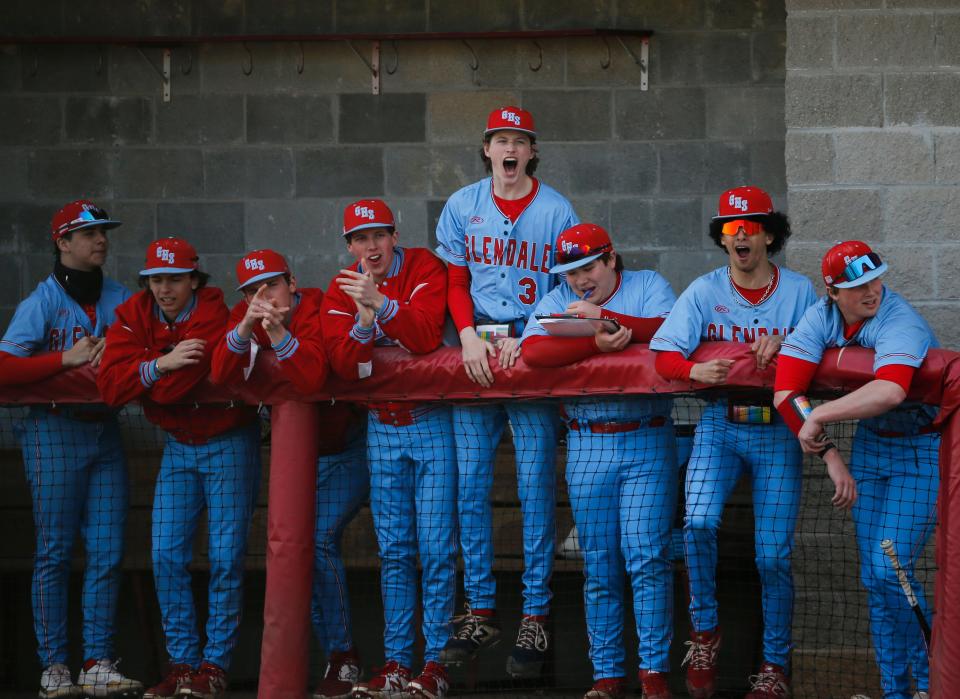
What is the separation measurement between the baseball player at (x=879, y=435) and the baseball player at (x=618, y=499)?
60cm

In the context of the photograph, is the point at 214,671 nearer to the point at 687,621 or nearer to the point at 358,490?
the point at 358,490

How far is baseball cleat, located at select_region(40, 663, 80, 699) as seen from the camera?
502 cm

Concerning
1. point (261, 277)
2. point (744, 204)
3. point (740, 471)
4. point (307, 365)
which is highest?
point (744, 204)

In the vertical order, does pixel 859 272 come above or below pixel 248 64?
below

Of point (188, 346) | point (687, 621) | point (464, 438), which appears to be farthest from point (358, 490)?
point (687, 621)

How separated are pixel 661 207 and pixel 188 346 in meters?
3.99

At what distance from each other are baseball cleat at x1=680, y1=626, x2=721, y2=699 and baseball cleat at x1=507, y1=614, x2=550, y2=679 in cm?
53

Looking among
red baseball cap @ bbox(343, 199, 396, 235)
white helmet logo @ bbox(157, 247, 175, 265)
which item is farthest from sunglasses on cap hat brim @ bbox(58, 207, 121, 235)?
red baseball cap @ bbox(343, 199, 396, 235)

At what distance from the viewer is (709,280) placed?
4.90m

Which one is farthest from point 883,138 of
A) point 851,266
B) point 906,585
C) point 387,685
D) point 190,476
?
point 190,476

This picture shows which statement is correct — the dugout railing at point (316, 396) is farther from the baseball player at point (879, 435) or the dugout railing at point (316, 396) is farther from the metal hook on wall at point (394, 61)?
the metal hook on wall at point (394, 61)

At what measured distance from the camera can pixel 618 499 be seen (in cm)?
471

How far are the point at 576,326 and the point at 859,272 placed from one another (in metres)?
0.95

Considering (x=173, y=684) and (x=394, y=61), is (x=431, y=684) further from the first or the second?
(x=394, y=61)
